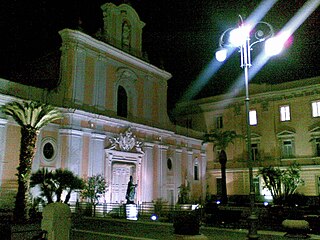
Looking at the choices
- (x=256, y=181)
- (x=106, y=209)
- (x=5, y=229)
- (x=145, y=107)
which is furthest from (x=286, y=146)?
(x=5, y=229)

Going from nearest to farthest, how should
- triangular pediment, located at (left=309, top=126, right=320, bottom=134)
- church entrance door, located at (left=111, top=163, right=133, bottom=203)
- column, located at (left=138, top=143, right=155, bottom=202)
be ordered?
church entrance door, located at (left=111, top=163, right=133, bottom=203) < column, located at (left=138, top=143, right=155, bottom=202) < triangular pediment, located at (left=309, top=126, right=320, bottom=134)

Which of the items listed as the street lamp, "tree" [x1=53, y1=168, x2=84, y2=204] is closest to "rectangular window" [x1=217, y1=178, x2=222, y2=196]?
"tree" [x1=53, y1=168, x2=84, y2=204]

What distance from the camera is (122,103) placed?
2723 cm

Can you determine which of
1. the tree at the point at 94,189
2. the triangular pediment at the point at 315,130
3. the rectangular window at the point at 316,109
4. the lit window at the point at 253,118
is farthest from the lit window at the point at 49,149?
the rectangular window at the point at 316,109

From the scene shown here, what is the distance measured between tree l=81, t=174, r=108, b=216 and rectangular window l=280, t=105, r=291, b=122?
64.5 feet

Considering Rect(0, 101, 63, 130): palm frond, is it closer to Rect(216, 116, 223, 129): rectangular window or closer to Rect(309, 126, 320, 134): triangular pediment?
Rect(216, 116, 223, 129): rectangular window

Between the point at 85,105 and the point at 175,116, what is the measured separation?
19823mm

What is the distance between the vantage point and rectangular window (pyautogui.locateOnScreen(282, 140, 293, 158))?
3325 cm

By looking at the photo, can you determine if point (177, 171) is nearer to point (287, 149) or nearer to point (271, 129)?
point (271, 129)

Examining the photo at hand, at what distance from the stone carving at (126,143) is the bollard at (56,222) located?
Answer: 628 inches

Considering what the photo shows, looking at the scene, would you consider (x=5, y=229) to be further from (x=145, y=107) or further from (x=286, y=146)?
(x=286, y=146)

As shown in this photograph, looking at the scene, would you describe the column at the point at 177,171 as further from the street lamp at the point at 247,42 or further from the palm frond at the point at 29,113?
the street lamp at the point at 247,42

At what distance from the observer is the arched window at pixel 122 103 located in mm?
27062

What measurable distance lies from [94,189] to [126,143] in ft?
16.4
